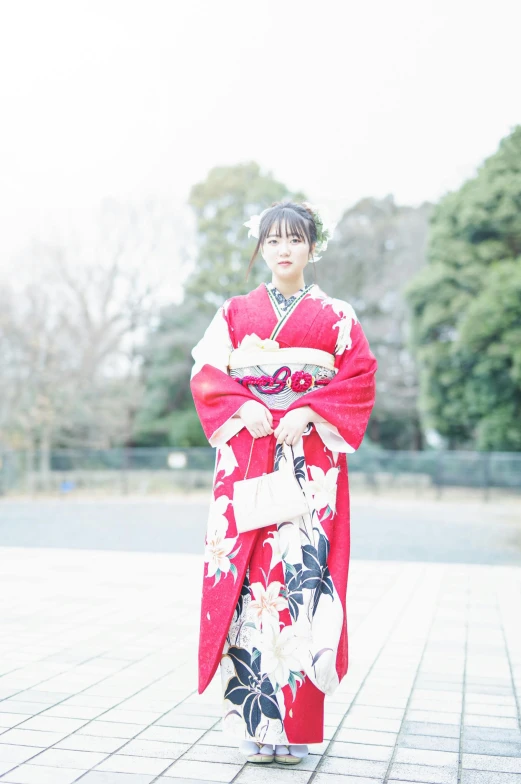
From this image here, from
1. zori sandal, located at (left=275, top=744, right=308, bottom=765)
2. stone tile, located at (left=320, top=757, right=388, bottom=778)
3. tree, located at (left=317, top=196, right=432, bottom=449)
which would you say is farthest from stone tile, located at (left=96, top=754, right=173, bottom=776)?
tree, located at (left=317, top=196, right=432, bottom=449)

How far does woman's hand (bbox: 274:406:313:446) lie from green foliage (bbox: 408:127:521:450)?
10.7 m

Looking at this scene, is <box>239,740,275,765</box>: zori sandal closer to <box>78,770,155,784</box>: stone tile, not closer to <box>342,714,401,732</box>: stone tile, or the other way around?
<box>78,770,155,784</box>: stone tile

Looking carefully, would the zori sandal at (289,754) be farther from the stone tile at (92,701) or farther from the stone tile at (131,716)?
the stone tile at (92,701)

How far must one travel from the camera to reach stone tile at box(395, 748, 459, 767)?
2725 mm

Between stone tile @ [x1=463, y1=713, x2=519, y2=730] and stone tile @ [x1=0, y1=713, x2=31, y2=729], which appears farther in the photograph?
stone tile @ [x1=463, y1=713, x2=519, y2=730]

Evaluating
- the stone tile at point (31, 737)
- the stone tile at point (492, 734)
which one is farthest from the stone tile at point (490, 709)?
the stone tile at point (31, 737)

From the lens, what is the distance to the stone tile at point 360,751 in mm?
2775

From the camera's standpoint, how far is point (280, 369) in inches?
113

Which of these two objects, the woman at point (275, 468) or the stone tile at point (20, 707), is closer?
the woman at point (275, 468)

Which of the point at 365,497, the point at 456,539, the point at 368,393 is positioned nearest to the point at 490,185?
the point at 456,539

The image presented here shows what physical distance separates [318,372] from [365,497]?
1610cm

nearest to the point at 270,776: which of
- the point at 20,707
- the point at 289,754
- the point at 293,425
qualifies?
the point at 289,754

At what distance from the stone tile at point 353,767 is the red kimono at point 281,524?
12 cm

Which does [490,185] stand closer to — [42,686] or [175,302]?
[175,302]
